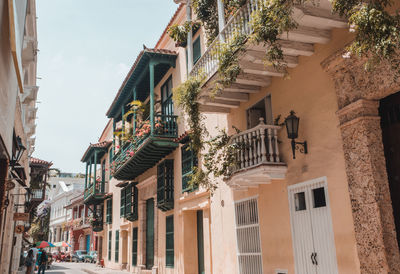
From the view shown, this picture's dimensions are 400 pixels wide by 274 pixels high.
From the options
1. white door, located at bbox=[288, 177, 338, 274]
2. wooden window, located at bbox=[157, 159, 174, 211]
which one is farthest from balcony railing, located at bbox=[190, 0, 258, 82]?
wooden window, located at bbox=[157, 159, 174, 211]

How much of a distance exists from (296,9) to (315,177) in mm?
3030

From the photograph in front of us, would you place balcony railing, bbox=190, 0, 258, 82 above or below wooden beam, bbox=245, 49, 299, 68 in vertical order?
above

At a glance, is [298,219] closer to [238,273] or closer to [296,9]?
[238,273]

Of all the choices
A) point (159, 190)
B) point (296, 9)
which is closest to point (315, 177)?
point (296, 9)

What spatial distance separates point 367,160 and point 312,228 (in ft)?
5.88

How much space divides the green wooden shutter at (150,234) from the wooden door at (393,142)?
11.7 meters

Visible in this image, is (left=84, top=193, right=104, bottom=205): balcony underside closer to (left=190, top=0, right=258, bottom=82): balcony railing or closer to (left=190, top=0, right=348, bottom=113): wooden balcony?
(left=190, top=0, right=348, bottom=113): wooden balcony

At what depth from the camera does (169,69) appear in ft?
49.3

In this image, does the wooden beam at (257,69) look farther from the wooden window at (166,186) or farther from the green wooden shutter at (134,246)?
the green wooden shutter at (134,246)

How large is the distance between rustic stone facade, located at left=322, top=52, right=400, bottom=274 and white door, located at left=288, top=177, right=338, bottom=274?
721 mm

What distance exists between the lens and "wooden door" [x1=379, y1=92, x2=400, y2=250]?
584 cm

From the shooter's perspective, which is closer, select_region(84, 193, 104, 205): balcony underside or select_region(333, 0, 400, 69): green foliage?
select_region(333, 0, 400, 69): green foliage

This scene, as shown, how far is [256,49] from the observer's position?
23.2 feet

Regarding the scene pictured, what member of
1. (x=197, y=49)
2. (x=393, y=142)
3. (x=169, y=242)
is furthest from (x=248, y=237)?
(x=197, y=49)
